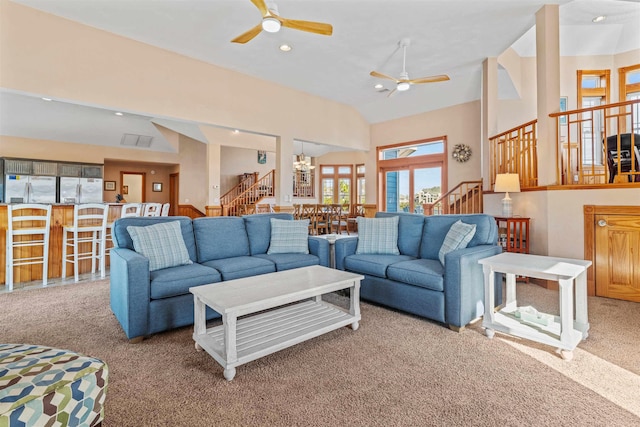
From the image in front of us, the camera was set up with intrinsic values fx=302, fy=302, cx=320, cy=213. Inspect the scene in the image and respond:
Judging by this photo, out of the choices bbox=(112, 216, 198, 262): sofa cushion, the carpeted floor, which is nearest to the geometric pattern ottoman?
the carpeted floor

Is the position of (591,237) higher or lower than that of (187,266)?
higher

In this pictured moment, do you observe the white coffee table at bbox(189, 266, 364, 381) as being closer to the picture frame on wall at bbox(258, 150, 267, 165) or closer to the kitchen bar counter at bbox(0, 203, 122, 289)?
the kitchen bar counter at bbox(0, 203, 122, 289)

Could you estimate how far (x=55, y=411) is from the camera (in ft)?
3.23

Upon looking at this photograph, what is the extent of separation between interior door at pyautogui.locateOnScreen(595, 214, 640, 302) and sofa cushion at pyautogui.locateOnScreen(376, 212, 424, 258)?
2.04 metres

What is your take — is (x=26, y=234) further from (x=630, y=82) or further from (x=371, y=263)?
(x=630, y=82)

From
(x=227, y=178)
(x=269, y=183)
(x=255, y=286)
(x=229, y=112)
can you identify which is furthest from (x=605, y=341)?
(x=227, y=178)

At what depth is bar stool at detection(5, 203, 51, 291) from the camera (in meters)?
3.76

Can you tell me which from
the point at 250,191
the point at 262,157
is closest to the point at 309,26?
the point at 250,191

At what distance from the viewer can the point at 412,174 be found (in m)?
7.88

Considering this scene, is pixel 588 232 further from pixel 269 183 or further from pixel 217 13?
pixel 269 183

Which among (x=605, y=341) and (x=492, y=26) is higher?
(x=492, y=26)

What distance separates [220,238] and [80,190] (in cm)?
713

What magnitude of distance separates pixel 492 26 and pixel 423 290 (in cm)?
393

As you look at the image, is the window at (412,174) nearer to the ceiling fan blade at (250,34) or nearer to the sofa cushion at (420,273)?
the sofa cushion at (420,273)
